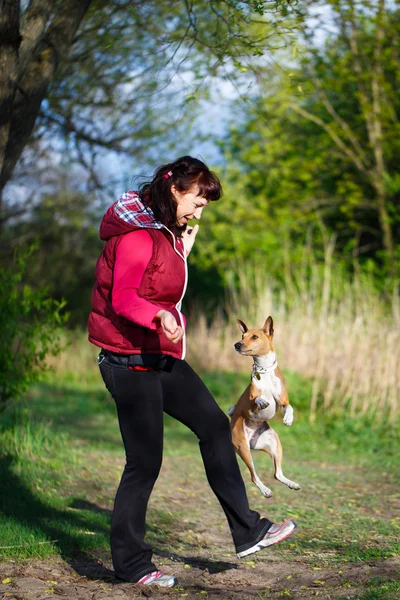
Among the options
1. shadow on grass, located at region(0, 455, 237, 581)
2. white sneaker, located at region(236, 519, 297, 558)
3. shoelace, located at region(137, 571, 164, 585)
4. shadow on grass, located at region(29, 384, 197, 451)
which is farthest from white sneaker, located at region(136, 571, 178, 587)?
shadow on grass, located at region(29, 384, 197, 451)

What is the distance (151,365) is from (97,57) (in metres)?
8.28

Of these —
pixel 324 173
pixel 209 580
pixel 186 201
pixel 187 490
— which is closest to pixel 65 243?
pixel 324 173

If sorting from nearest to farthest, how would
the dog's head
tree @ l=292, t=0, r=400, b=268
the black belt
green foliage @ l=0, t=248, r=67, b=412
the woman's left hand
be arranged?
the dog's head → the black belt → the woman's left hand → green foliage @ l=0, t=248, r=67, b=412 → tree @ l=292, t=0, r=400, b=268

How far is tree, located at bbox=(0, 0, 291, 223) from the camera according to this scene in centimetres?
492

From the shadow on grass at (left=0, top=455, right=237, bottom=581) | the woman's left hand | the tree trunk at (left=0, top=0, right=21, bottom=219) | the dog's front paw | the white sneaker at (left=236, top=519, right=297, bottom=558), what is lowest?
the shadow on grass at (left=0, top=455, right=237, bottom=581)

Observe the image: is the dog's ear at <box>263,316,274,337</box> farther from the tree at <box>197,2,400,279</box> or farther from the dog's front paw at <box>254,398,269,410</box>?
the tree at <box>197,2,400,279</box>

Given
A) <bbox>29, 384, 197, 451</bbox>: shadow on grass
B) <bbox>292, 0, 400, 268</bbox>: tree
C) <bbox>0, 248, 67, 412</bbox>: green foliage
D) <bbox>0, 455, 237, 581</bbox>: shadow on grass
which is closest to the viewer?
<bbox>0, 455, 237, 581</bbox>: shadow on grass

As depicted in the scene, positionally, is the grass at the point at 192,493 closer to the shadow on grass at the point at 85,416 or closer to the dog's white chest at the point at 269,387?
the shadow on grass at the point at 85,416

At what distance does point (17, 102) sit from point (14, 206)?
13.2m

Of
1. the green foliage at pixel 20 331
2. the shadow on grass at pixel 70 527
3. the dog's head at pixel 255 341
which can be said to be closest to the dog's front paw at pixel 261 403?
the dog's head at pixel 255 341

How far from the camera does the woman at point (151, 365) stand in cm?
344

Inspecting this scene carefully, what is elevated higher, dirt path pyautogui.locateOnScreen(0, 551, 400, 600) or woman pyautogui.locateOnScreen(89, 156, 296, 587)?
woman pyautogui.locateOnScreen(89, 156, 296, 587)

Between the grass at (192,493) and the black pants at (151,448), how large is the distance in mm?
767

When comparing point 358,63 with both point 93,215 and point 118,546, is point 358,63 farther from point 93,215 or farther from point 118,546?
point 118,546
